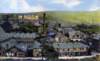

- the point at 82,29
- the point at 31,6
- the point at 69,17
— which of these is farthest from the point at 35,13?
the point at 82,29

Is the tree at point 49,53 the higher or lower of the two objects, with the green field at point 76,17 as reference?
lower

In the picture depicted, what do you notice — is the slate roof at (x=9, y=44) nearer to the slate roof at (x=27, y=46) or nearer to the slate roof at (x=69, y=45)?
the slate roof at (x=27, y=46)

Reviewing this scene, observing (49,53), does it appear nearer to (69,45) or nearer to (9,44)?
(69,45)

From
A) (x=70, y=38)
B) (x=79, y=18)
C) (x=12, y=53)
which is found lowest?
→ (x=12, y=53)

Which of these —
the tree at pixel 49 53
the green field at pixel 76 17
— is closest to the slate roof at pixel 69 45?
the tree at pixel 49 53

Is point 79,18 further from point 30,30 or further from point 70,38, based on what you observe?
point 30,30

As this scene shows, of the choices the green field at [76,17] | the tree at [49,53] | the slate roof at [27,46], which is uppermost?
the green field at [76,17]

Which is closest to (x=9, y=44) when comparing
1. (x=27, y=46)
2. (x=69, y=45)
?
(x=27, y=46)

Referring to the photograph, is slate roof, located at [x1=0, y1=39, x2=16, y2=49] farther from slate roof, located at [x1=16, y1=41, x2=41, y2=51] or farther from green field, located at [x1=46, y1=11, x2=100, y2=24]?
green field, located at [x1=46, y1=11, x2=100, y2=24]

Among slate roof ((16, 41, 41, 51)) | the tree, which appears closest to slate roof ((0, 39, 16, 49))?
slate roof ((16, 41, 41, 51))
